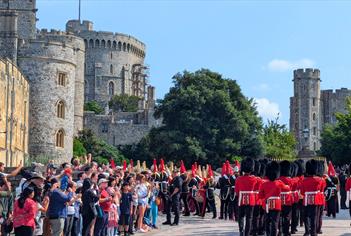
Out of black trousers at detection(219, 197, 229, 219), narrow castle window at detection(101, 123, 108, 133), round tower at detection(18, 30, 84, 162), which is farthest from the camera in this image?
narrow castle window at detection(101, 123, 108, 133)

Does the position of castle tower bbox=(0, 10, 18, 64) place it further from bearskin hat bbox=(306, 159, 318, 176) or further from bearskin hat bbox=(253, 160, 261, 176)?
bearskin hat bbox=(306, 159, 318, 176)

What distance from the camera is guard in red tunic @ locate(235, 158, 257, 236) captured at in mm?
19719

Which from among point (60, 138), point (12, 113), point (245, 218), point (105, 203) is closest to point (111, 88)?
point (60, 138)

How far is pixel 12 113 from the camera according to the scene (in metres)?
51.4

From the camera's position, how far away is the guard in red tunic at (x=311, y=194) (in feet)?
65.9

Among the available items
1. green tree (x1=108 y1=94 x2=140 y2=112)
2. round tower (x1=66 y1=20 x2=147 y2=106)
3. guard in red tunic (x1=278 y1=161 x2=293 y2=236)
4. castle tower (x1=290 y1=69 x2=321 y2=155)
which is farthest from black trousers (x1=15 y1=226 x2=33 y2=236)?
castle tower (x1=290 y1=69 x2=321 y2=155)

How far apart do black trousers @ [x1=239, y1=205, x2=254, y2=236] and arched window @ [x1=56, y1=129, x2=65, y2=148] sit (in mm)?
38660

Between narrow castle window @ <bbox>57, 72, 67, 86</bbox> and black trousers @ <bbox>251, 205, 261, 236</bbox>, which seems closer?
black trousers @ <bbox>251, 205, 261, 236</bbox>

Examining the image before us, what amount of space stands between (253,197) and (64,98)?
128 feet

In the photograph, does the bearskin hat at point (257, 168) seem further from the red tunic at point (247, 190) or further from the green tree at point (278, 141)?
the green tree at point (278, 141)

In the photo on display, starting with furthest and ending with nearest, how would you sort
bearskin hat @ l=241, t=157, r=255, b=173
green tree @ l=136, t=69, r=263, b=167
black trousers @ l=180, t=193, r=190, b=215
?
1. green tree @ l=136, t=69, r=263, b=167
2. black trousers @ l=180, t=193, r=190, b=215
3. bearskin hat @ l=241, t=157, r=255, b=173

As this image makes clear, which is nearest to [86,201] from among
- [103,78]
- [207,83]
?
[207,83]

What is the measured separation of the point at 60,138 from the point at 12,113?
730 centimetres

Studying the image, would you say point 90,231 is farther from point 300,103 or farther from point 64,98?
point 300,103
